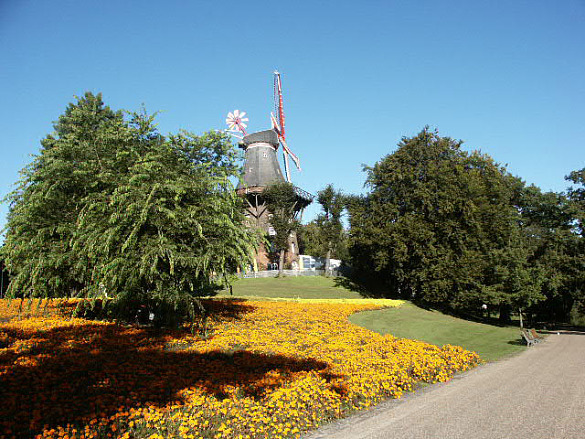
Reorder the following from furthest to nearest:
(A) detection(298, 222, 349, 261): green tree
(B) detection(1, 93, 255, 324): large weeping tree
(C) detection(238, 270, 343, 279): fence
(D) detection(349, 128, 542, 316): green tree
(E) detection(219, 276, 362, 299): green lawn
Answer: (A) detection(298, 222, 349, 261): green tree < (C) detection(238, 270, 343, 279): fence < (E) detection(219, 276, 362, 299): green lawn < (D) detection(349, 128, 542, 316): green tree < (B) detection(1, 93, 255, 324): large weeping tree

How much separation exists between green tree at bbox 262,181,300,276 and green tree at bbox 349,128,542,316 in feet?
32.1

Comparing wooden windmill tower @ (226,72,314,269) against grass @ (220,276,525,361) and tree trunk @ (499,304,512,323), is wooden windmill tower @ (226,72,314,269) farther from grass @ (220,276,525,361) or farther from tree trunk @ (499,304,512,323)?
tree trunk @ (499,304,512,323)

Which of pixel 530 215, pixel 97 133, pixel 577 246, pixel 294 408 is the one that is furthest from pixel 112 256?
pixel 530 215

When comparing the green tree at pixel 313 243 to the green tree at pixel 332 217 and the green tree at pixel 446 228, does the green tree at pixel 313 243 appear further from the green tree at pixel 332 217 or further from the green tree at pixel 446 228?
the green tree at pixel 446 228

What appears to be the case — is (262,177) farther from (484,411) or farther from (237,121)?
(484,411)

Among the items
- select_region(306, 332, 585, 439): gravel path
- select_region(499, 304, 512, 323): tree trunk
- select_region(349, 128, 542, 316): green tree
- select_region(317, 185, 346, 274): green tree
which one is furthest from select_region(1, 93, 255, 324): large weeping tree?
select_region(317, 185, 346, 274): green tree

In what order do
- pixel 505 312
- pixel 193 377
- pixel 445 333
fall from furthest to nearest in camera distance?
1. pixel 505 312
2. pixel 445 333
3. pixel 193 377

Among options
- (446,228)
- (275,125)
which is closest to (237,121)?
(275,125)

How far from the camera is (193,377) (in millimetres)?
9031

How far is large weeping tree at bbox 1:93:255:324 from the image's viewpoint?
41.0ft

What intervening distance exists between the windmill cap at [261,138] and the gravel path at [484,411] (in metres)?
48.1

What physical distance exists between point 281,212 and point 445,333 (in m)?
30.3

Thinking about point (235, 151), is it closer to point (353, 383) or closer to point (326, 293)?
point (353, 383)

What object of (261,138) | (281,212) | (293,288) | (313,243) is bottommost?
(293,288)
